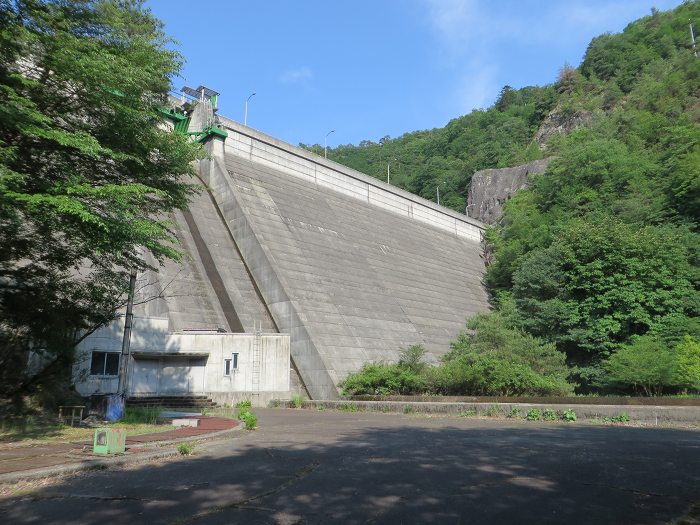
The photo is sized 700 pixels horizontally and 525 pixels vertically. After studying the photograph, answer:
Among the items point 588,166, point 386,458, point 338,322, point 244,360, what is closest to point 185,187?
point 386,458

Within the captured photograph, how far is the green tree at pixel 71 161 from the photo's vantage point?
9125 millimetres

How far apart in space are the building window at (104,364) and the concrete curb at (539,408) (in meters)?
7.32

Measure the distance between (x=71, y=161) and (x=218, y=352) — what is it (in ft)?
39.8

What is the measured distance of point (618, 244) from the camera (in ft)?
89.5

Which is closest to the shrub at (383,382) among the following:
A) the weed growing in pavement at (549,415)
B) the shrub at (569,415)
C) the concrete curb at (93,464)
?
the weed growing in pavement at (549,415)

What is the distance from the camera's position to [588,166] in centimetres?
3619

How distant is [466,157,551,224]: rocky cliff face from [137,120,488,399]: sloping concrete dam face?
39.5ft

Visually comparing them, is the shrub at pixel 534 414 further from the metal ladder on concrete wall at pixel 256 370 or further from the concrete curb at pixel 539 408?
the metal ladder on concrete wall at pixel 256 370

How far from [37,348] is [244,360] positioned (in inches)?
400

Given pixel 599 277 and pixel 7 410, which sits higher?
pixel 599 277

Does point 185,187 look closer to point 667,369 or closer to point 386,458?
point 386,458

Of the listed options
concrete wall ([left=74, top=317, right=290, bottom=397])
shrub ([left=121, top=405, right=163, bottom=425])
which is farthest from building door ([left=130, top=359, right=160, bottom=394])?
shrub ([left=121, top=405, right=163, bottom=425])

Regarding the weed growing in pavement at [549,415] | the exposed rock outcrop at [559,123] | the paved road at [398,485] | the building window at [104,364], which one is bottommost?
the paved road at [398,485]

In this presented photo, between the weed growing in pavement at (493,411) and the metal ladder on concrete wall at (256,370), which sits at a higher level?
the metal ladder on concrete wall at (256,370)
